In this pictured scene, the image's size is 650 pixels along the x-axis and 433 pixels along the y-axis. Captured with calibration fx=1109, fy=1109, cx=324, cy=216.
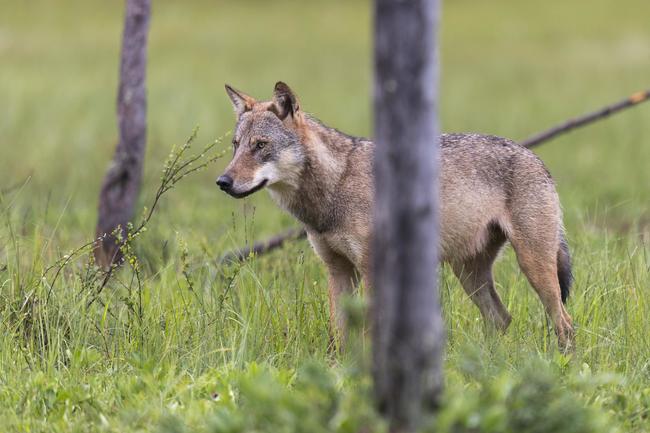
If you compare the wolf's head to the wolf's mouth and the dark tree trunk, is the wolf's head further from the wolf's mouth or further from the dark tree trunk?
the dark tree trunk

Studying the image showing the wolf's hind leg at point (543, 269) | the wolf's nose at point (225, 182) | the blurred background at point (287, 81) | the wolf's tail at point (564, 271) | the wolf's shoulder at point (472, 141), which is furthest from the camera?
the blurred background at point (287, 81)

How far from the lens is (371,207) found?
6922mm

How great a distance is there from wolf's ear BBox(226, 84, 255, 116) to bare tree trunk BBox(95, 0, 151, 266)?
1606 mm

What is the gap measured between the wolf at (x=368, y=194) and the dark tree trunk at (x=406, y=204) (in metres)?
2.58

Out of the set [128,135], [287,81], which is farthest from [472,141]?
[287,81]

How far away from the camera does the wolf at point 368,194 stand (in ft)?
22.6

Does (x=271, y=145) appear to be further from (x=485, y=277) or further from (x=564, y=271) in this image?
(x=564, y=271)

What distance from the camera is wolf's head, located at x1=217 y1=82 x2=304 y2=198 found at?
22.3 ft

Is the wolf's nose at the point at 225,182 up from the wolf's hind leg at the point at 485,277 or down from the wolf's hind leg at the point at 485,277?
up

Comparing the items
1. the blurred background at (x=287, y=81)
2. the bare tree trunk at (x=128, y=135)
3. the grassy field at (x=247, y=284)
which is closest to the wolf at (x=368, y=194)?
the grassy field at (x=247, y=284)

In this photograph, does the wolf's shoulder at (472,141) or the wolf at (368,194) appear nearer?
the wolf at (368,194)

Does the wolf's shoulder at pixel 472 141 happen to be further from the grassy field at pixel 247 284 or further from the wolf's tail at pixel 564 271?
the grassy field at pixel 247 284

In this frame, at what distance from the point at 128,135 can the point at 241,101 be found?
1751 mm

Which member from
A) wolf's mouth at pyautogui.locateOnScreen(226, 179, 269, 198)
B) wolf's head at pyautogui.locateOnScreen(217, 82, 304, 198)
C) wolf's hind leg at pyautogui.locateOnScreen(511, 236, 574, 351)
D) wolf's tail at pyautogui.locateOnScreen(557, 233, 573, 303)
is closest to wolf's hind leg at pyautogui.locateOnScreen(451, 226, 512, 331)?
wolf's hind leg at pyautogui.locateOnScreen(511, 236, 574, 351)
